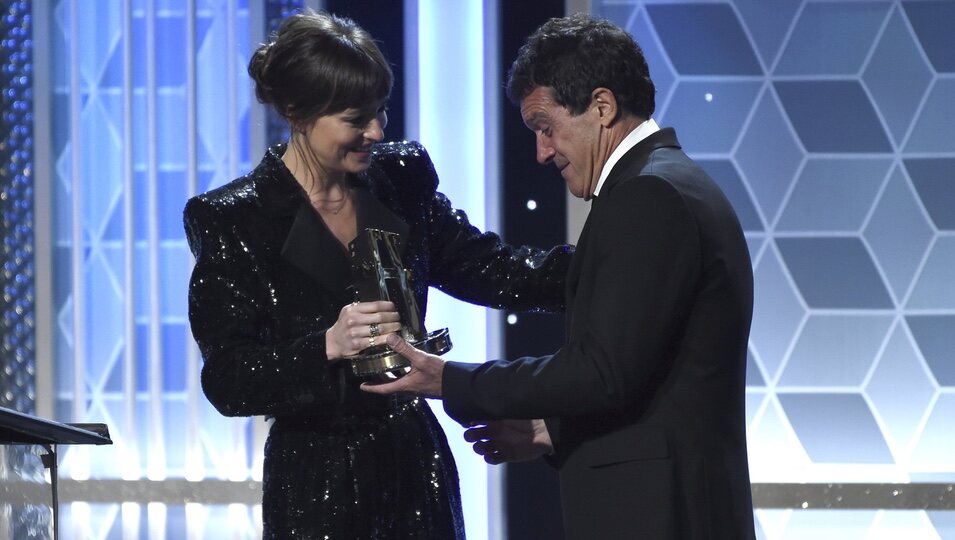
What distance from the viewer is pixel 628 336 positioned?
1.43 meters

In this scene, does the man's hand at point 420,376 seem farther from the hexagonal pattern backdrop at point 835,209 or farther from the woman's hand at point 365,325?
the hexagonal pattern backdrop at point 835,209

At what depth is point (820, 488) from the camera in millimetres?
3473

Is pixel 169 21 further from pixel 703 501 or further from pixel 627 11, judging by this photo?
pixel 703 501

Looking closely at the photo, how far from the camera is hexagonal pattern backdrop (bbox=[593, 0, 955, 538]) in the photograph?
11.4 ft

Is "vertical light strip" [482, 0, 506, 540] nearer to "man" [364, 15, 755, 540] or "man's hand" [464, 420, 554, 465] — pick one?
"man's hand" [464, 420, 554, 465]

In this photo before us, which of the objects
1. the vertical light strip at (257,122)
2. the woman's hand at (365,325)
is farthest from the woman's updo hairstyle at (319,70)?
the vertical light strip at (257,122)

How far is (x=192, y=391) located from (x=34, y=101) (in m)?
1.02

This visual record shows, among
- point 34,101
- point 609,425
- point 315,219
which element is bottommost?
point 609,425

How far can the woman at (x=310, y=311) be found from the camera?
1.72m

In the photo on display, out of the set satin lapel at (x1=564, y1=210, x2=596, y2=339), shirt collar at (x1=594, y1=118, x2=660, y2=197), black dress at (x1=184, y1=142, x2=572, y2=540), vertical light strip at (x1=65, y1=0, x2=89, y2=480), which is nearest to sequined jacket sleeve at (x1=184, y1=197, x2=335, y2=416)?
black dress at (x1=184, y1=142, x2=572, y2=540)

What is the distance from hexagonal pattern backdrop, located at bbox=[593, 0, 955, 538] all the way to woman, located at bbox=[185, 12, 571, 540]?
1.85m

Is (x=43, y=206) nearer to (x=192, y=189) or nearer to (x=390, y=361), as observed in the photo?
(x=192, y=189)

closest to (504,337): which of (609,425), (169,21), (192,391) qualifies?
(192,391)

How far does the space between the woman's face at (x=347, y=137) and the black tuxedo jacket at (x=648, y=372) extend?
1.36 ft
